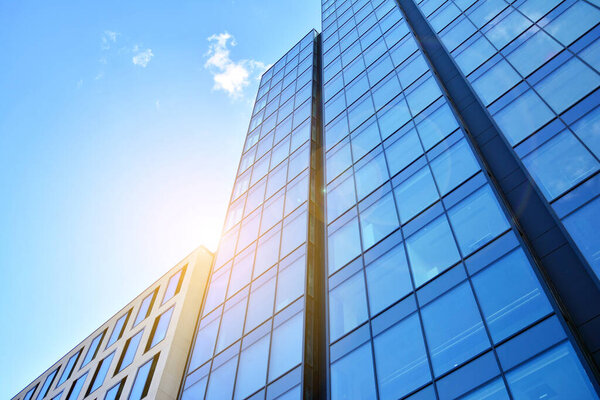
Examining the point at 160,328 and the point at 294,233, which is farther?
the point at 160,328

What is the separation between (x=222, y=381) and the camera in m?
21.8

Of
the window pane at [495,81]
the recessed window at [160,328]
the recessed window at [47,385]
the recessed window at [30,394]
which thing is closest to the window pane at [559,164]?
the window pane at [495,81]

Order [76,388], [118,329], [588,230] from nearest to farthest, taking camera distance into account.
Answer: [588,230] < [76,388] < [118,329]

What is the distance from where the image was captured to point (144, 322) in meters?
34.2

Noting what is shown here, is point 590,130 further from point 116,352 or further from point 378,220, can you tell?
point 116,352

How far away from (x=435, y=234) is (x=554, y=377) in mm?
6917

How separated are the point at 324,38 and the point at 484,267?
34.8 m

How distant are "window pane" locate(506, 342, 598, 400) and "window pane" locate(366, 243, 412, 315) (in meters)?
5.32

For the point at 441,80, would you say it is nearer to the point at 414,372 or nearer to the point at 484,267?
the point at 484,267

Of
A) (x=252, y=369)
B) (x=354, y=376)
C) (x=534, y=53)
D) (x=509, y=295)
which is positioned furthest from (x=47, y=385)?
(x=534, y=53)

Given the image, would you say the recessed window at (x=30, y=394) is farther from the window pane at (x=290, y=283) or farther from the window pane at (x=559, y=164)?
the window pane at (x=559, y=164)

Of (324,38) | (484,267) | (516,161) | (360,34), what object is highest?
(324,38)

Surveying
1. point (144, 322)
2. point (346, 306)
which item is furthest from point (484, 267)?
point (144, 322)

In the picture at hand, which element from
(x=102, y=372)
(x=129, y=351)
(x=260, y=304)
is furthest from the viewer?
Result: (x=102, y=372)
